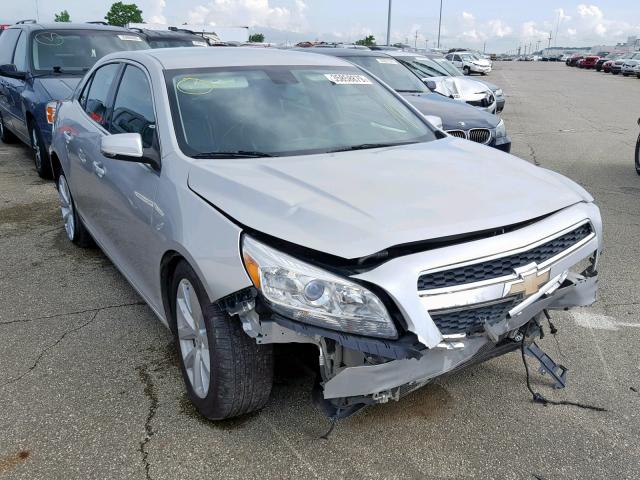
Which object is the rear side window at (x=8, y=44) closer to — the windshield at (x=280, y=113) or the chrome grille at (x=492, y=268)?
the windshield at (x=280, y=113)

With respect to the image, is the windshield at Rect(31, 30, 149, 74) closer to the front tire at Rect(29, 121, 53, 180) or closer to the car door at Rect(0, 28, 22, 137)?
the car door at Rect(0, 28, 22, 137)

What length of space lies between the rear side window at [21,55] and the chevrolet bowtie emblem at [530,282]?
295 inches

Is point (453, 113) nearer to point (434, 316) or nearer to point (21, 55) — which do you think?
point (21, 55)

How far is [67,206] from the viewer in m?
5.37

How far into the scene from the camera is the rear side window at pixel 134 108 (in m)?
3.47

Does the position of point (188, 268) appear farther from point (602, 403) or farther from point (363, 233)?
point (602, 403)

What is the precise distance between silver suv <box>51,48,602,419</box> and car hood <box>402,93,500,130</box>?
3841 mm

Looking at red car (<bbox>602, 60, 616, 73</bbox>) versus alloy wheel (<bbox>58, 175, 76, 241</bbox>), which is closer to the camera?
alloy wheel (<bbox>58, 175, 76, 241</bbox>)

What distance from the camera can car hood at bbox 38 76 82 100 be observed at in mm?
7254

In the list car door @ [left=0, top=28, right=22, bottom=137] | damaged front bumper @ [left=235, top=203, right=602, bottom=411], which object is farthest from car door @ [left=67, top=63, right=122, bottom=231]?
car door @ [left=0, top=28, right=22, bottom=137]

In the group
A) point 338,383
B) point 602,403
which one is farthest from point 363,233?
point 602,403

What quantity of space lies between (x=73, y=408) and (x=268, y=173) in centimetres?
150

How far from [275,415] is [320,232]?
108 cm

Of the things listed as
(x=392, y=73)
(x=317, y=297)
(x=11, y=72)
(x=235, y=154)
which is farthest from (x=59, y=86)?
(x=317, y=297)
